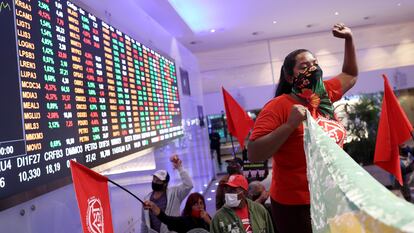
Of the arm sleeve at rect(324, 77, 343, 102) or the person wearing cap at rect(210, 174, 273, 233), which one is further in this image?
the person wearing cap at rect(210, 174, 273, 233)

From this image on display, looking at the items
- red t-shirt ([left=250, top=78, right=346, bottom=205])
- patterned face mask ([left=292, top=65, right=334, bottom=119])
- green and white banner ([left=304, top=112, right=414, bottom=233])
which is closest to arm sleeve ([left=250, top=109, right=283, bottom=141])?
red t-shirt ([left=250, top=78, right=346, bottom=205])

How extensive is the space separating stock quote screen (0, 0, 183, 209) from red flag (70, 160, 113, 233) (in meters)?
0.36

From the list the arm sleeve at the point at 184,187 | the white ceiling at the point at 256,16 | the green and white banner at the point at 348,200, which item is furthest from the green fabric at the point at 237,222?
the white ceiling at the point at 256,16

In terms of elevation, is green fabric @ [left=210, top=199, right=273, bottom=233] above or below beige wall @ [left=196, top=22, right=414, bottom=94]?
below

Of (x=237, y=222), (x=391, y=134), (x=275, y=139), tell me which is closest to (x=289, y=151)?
(x=275, y=139)

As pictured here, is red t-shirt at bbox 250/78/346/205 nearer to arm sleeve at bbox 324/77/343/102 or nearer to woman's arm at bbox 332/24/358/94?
arm sleeve at bbox 324/77/343/102

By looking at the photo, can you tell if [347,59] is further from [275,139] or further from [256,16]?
[256,16]

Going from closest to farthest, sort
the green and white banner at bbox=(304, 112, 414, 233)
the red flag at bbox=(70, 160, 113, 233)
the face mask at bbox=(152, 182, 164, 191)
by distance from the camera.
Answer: the green and white banner at bbox=(304, 112, 414, 233)
the red flag at bbox=(70, 160, 113, 233)
the face mask at bbox=(152, 182, 164, 191)

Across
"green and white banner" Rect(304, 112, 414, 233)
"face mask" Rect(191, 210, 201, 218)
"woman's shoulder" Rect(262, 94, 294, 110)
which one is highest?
"woman's shoulder" Rect(262, 94, 294, 110)

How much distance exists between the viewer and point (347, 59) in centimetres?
196

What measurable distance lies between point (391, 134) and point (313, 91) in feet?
5.65

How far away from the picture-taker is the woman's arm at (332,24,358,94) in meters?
1.91

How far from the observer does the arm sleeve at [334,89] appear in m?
1.87

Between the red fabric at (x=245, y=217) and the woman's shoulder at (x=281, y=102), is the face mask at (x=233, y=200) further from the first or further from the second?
the woman's shoulder at (x=281, y=102)
